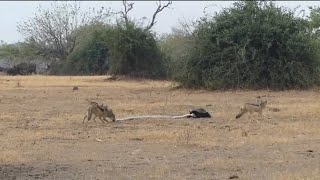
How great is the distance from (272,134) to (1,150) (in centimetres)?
626

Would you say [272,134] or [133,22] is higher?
[133,22]

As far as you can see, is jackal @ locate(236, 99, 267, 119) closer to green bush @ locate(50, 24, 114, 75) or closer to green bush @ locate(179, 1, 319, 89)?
green bush @ locate(179, 1, 319, 89)

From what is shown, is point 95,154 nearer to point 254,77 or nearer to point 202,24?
point 254,77

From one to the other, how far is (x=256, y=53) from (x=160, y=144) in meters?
19.8

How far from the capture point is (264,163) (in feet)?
35.7

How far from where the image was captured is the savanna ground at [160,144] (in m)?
10.2

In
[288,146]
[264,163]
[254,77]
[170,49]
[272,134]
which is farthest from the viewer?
[170,49]

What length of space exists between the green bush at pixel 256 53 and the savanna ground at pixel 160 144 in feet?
28.5

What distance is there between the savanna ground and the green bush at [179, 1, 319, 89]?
8678 mm

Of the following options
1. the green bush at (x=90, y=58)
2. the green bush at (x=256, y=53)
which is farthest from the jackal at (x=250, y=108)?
the green bush at (x=90, y=58)

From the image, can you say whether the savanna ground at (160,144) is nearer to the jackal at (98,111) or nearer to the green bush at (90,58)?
the jackal at (98,111)

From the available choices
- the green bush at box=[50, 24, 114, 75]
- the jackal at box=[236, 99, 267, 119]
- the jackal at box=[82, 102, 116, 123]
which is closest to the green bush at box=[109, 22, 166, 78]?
the green bush at box=[50, 24, 114, 75]

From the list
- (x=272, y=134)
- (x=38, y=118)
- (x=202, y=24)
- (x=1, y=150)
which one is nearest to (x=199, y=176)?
(x=1, y=150)

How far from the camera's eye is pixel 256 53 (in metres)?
32.4
